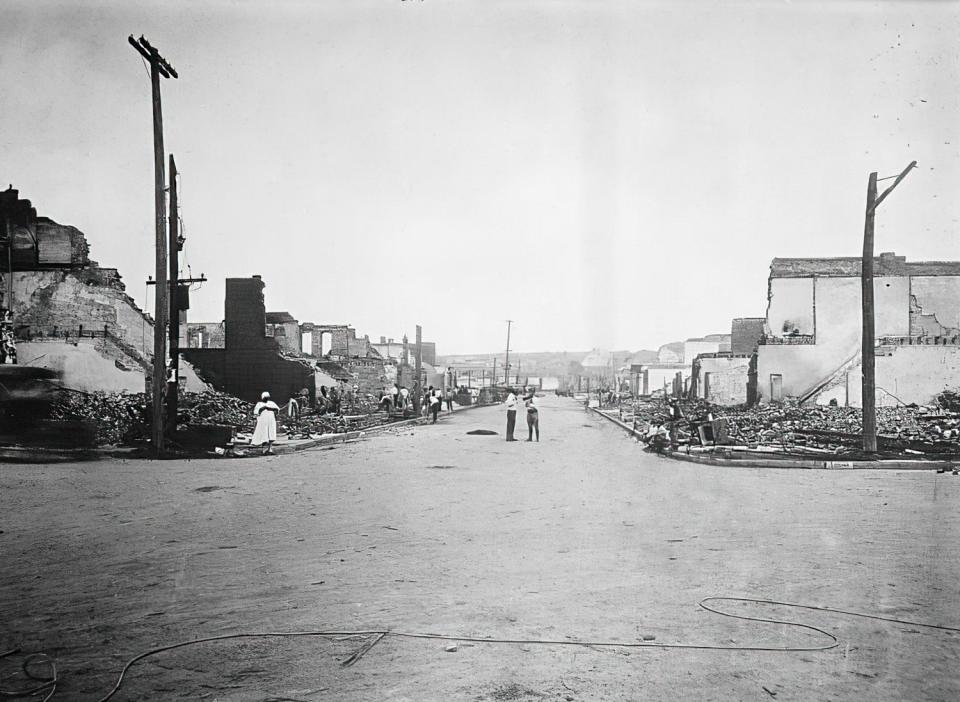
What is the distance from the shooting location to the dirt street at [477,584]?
4105 millimetres

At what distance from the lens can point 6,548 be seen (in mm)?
7012

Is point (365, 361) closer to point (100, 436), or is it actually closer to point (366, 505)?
point (100, 436)

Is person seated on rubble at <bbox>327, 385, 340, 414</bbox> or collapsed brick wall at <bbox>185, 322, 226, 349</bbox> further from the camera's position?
collapsed brick wall at <bbox>185, 322, 226, 349</bbox>

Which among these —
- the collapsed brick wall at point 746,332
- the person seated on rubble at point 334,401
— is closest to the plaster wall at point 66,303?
the person seated on rubble at point 334,401

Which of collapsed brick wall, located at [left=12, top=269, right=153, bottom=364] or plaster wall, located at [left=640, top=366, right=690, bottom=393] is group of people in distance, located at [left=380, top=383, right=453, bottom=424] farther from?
plaster wall, located at [left=640, top=366, right=690, bottom=393]

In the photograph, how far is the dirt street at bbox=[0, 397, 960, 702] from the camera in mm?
4105

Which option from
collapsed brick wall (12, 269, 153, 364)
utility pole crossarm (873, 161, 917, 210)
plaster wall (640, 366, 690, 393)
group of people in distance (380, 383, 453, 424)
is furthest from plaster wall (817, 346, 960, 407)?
plaster wall (640, 366, 690, 393)

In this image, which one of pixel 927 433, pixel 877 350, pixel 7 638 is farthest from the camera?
pixel 877 350

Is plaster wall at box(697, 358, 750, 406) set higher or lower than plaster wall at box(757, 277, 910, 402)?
lower

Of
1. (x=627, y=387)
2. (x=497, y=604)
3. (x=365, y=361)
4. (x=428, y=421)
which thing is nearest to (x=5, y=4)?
(x=497, y=604)

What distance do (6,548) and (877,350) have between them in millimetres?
30741

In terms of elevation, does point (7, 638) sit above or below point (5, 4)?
below

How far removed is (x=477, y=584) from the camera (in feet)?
19.3

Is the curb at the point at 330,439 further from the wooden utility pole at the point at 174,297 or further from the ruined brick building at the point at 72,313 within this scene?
the ruined brick building at the point at 72,313
